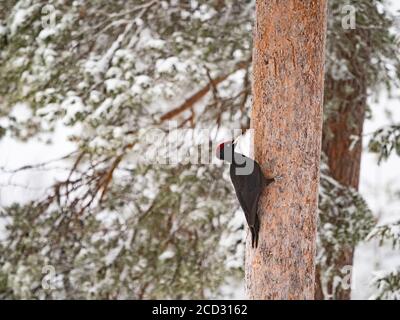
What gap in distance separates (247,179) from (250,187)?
5 centimetres

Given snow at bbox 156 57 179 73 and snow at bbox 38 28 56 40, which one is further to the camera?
snow at bbox 38 28 56 40

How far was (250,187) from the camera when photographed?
3420 mm

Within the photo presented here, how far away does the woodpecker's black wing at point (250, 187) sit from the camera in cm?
341

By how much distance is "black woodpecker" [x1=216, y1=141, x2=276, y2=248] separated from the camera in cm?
342

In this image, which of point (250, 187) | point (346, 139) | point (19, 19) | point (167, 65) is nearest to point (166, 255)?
point (167, 65)

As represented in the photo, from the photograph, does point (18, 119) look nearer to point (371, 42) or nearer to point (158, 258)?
point (158, 258)

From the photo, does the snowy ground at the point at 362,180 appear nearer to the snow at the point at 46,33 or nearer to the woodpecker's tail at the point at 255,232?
the snow at the point at 46,33

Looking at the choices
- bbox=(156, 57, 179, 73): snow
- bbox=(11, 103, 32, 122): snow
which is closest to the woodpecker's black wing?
bbox=(156, 57, 179, 73): snow

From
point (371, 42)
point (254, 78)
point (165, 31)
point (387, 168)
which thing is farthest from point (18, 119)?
point (387, 168)

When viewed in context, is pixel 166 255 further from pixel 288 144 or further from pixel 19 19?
pixel 288 144

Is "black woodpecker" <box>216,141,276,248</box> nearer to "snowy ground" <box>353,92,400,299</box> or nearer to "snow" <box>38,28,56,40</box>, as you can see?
"snow" <box>38,28,56,40</box>

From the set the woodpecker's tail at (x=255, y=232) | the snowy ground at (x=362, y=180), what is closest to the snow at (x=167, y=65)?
the snowy ground at (x=362, y=180)

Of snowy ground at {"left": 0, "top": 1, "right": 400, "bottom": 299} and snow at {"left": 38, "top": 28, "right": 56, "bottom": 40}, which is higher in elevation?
snow at {"left": 38, "top": 28, "right": 56, "bottom": 40}

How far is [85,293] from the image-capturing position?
6.54m
